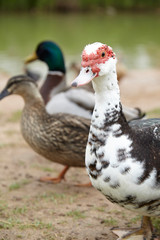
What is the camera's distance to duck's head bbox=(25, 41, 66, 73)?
572 cm

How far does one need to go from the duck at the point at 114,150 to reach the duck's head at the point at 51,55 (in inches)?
135

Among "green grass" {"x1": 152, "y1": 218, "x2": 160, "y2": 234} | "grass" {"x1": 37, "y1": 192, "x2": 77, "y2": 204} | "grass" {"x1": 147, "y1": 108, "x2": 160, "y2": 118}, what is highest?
"grass" {"x1": 147, "y1": 108, "x2": 160, "y2": 118}

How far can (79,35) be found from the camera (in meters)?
20.6

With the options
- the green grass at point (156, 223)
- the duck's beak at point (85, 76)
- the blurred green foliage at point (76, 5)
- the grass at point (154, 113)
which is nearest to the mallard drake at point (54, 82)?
the grass at point (154, 113)

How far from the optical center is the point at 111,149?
2367 millimetres

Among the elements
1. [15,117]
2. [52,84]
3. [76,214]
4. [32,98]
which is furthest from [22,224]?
[15,117]

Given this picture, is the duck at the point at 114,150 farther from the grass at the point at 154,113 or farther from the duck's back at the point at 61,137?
the grass at the point at 154,113

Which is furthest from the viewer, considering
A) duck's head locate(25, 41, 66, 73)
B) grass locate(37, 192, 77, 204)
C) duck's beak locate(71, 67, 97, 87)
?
duck's head locate(25, 41, 66, 73)

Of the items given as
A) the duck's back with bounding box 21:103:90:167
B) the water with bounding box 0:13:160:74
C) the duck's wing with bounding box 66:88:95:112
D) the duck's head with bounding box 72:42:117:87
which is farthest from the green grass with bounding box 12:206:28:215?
the water with bounding box 0:13:160:74

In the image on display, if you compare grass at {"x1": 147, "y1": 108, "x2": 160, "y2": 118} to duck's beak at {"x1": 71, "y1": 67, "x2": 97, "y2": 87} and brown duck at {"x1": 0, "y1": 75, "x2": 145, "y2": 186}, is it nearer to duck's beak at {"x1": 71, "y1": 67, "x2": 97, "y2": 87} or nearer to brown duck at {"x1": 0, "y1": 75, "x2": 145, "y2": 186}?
brown duck at {"x1": 0, "y1": 75, "x2": 145, "y2": 186}

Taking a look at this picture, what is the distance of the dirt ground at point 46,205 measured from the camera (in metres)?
2.98

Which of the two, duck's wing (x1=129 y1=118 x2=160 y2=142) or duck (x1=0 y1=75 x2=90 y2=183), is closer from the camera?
duck's wing (x1=129 y1=118 x2=160 y2=142)

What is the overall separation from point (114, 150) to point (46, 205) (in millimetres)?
1332

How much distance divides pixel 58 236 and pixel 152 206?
30.8 inches
